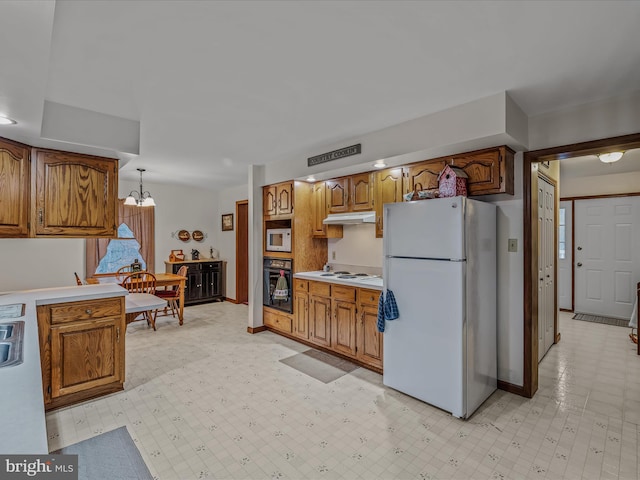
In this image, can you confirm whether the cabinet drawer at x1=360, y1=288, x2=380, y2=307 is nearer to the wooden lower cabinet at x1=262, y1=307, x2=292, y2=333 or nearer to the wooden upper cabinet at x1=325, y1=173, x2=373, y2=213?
the wooden upper cabinet at x1=325, y1=173, x2=373, y2=213

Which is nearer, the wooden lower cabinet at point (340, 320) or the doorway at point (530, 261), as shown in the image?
the doorway at point (530, 261)

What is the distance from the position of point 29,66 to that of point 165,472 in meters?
2.26

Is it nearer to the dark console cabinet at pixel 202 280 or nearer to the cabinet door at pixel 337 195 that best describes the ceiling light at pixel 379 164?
the cabinet door at pixel 337 195

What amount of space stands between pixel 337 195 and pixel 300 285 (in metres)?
1.23

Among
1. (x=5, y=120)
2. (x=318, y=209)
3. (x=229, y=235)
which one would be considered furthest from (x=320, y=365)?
(x=229, y=235)

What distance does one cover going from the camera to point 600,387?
9.70 feet

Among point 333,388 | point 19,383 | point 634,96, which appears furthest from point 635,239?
point 19,383

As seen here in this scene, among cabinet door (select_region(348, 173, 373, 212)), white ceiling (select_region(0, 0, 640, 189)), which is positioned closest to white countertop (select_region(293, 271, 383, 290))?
cabinet door (select_region(348, 173, 373, 212))

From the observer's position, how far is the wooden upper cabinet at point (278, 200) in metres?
4.26

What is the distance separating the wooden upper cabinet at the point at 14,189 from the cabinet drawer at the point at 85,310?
683mm

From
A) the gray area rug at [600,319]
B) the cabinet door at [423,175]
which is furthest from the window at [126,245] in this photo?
the gray area rug at [600,319]

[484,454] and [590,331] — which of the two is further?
[590,331]

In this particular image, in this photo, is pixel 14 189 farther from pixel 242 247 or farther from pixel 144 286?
pixel 242 247

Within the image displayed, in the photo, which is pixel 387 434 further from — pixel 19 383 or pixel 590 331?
pixel 590 331
